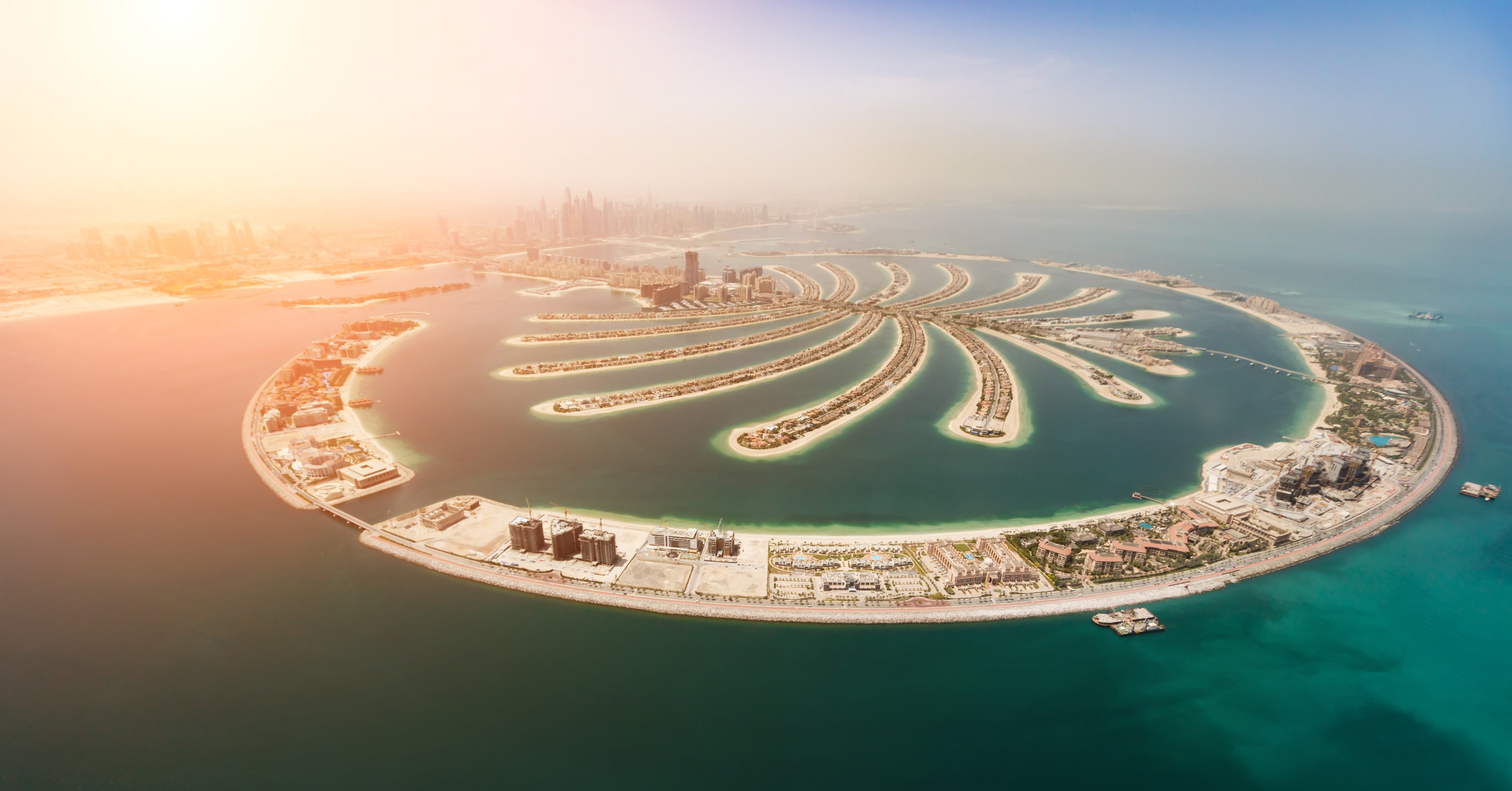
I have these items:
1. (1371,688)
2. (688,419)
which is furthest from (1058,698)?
(688,419)

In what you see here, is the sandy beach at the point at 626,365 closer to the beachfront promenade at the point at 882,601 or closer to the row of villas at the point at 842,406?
the row of villas at the point at 842,406

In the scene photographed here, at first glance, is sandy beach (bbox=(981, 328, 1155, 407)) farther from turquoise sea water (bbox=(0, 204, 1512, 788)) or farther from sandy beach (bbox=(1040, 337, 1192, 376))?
turquoise sea water (bbox=(0, 204, 1512, 788))

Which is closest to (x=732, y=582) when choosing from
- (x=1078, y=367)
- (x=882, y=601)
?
(x=882, y=601)

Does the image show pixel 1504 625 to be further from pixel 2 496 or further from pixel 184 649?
pixel 2 496

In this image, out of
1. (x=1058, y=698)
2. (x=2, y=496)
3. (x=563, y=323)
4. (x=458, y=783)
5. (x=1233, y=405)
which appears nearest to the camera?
(x=458, y=783)

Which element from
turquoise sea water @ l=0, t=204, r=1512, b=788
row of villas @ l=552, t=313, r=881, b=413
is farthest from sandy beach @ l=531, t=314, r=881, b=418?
turquoise sea water @ l=0, t=204, r=1512, b=788
